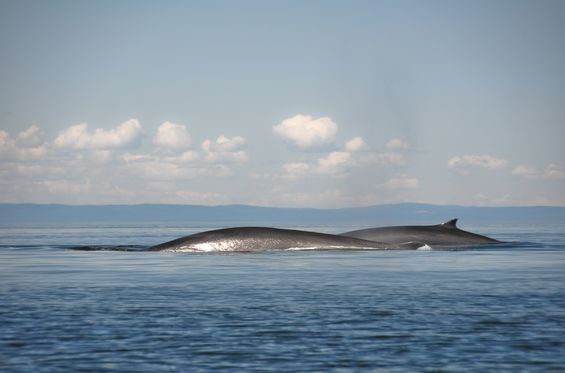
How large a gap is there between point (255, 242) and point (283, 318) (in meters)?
20.2

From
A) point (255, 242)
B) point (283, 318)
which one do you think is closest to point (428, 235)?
point (255, 242)

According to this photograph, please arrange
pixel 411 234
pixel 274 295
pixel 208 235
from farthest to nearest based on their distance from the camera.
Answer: pixel 411 234 < pixel 208 235 < pixel 274 295

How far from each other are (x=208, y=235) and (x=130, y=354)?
23.9 meters

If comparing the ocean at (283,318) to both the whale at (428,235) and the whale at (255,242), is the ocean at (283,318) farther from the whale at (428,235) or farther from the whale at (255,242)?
the whale at (428,235)

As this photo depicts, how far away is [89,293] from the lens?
2039cm

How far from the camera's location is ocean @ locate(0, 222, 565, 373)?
1186 centimetres

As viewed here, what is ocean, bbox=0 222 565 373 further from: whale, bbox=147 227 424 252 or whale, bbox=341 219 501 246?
whale, bbox=341 219 501 246

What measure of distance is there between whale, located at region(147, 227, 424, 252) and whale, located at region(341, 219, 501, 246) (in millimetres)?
4861

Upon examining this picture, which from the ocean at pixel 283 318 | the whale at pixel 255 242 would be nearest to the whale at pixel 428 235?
the whale at pixel 255 242

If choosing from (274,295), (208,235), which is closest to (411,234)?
(208,235)

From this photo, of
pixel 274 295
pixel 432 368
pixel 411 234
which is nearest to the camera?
pixel 432 368

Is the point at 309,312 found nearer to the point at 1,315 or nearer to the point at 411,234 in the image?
the point at 1,315

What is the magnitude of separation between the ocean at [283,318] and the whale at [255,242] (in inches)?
252

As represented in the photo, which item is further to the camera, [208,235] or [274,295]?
[208,235]
